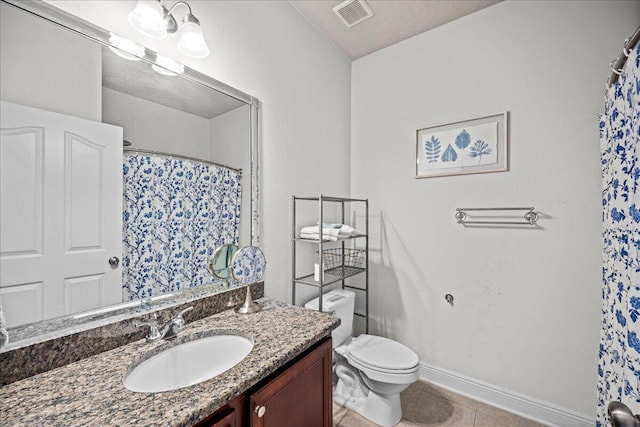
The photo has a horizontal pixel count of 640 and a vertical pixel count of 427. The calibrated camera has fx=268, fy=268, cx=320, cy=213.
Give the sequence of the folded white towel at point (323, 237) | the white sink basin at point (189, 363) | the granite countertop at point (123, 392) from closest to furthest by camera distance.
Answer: the granite countertop at point (123, 392) → the white sink basin at point (189, 363) → the folded white towel at point (323, 237)

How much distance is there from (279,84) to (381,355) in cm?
182

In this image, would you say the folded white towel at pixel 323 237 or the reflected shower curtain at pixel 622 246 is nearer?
the reflected shower curtain at pixel 622 246

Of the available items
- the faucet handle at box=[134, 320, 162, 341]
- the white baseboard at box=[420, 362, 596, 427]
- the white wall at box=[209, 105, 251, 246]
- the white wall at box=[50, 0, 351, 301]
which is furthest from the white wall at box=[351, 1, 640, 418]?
the faucet handle at box=[134, 320, 162, 341]

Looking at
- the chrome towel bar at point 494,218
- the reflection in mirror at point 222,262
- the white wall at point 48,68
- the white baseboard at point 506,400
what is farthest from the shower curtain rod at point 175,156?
the white baseboard at point 506,400

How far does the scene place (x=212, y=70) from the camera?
1319mm

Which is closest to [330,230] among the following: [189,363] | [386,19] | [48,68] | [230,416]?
[189,363]

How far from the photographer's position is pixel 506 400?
173 cm

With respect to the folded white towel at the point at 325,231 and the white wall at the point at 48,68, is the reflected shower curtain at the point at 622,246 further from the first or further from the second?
the white wall at the point at 48,68

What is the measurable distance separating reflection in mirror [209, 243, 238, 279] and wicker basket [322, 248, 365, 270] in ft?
3.08

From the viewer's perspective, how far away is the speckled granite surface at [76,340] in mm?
738

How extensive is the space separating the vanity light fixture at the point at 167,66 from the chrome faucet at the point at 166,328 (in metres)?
1.00

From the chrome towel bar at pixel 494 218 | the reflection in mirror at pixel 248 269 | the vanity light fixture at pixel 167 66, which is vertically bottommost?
the reflection in mirror at pixel 248 269

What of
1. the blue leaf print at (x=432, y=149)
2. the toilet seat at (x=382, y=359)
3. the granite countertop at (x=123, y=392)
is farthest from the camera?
the blue leaf print at (x=432, y=149)

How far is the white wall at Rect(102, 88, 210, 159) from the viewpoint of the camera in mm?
990
